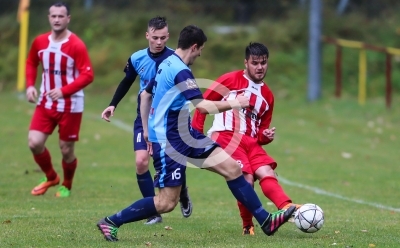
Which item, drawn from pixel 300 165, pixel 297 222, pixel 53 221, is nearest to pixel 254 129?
pixel 297 222

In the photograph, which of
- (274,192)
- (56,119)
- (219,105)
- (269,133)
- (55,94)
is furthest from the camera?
(56,119)

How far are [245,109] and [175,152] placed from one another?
4.10 feet

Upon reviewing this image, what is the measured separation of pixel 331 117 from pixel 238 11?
404 inches

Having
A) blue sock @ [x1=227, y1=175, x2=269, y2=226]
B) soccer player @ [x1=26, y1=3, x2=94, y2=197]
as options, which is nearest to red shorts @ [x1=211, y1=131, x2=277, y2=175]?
blue sock @ [x1=227, y1=175, x2=269, y2=226]

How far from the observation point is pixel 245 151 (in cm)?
765

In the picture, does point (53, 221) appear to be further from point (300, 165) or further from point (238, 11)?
point (238, 11)

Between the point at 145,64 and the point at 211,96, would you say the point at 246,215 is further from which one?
the point at 145,64

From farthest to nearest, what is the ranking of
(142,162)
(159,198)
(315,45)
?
(315,45), (142,162), (159,198)

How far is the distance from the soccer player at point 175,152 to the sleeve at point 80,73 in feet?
10.4

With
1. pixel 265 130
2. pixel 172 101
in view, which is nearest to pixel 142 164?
pixel 265 130

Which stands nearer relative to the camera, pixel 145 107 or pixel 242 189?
pixel 242 189

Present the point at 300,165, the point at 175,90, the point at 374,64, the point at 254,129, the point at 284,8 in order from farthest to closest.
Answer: the point at 284,8 → the point at 374,64 → the point at 300,165 → the point at 254,129 → the point at 175,90

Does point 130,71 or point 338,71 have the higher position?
point 130,71

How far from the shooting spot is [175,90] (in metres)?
6.64
